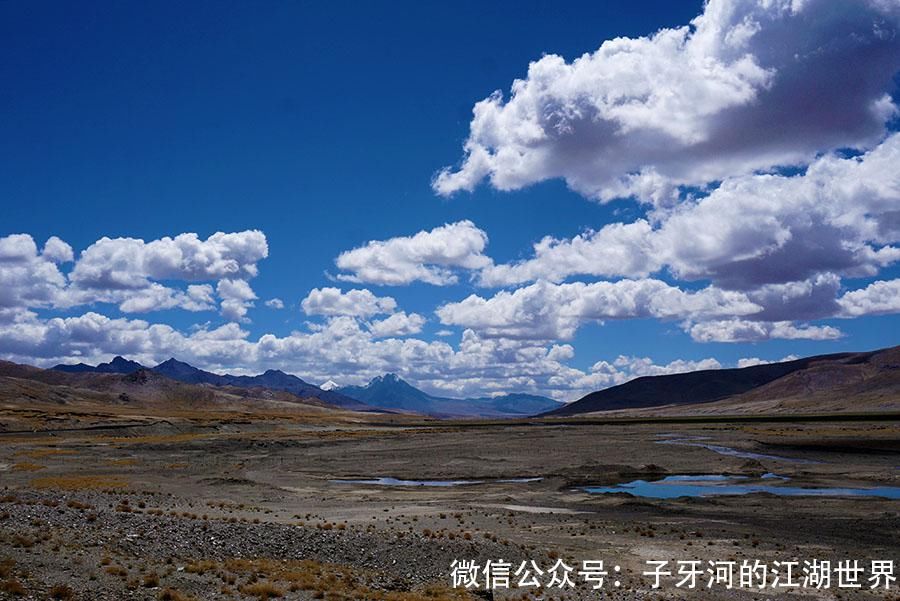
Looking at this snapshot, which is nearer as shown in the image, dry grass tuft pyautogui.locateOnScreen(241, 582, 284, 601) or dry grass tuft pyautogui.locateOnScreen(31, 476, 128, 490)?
dry grass tuft pyautogui.locateOnScreen(241, 582, 284, 601)

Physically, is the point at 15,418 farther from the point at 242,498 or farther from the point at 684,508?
the point at 684,508

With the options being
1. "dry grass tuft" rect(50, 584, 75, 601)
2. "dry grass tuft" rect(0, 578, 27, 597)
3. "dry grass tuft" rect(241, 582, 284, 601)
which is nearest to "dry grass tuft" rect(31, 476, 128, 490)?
"dry grass tuft" rect(0, 578, 27, 597)

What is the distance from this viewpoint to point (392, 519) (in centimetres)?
3766

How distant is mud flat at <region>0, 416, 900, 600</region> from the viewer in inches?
885

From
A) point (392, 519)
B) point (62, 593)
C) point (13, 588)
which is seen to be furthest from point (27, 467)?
point (62, 593)

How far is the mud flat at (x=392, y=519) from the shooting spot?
2247cm

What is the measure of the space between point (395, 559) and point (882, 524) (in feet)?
89.0

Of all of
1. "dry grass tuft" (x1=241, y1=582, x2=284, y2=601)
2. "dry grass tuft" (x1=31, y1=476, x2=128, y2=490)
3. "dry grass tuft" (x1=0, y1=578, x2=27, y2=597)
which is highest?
"dry grass tuft" (x1=0, y1=578, x2=27, y2=597)

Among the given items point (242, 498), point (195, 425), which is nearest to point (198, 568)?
point (242, 498)

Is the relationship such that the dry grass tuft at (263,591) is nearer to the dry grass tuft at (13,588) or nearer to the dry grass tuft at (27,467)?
the dry grass tuft at (13,588)

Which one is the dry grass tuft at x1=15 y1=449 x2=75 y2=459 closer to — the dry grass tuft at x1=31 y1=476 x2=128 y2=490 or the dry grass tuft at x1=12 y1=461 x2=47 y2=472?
the dry grass tuft at x1=12 y1=461 x2=47 y2=472

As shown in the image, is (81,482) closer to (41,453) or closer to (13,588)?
(41,453)

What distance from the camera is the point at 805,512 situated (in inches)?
1610

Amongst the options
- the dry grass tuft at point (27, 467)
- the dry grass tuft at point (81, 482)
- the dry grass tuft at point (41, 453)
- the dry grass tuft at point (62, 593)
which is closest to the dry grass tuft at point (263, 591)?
the dry grass tuft at point (62, 593)
